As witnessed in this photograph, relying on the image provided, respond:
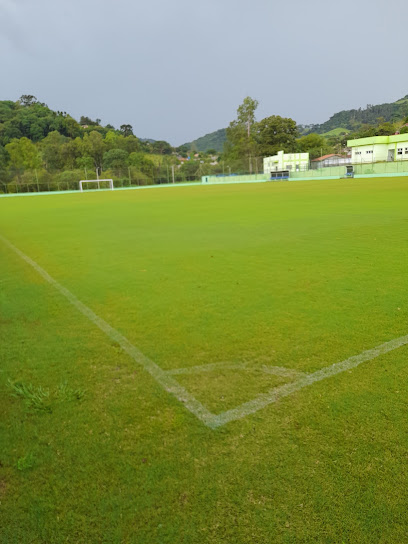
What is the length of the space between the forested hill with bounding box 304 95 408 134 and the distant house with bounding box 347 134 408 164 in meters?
97.7

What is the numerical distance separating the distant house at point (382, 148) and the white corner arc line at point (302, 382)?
61.4 metres

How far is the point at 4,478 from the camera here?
2.03 m

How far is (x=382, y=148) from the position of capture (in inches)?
2276

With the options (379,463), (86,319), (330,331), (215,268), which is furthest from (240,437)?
(215,268)

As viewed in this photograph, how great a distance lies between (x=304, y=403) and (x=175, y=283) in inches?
127

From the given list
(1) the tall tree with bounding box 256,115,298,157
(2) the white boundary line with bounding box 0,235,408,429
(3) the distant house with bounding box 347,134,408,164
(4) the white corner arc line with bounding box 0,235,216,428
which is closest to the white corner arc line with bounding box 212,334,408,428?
(2) the white boundary line with bounding box 0,235,408,429

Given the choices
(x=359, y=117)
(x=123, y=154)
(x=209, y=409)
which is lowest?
(x=209, y=409)

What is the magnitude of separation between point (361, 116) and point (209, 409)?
189 m

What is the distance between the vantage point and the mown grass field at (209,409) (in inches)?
69.3

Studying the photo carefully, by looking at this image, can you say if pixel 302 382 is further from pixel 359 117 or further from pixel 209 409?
pixel 359 117

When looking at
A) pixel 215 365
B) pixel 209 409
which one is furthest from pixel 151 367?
pixel 209 409

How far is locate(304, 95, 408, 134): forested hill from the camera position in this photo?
15188 cm

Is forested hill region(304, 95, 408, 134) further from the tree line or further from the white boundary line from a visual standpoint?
the white boundary line

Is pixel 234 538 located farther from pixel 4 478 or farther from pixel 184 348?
pixel 184 348
